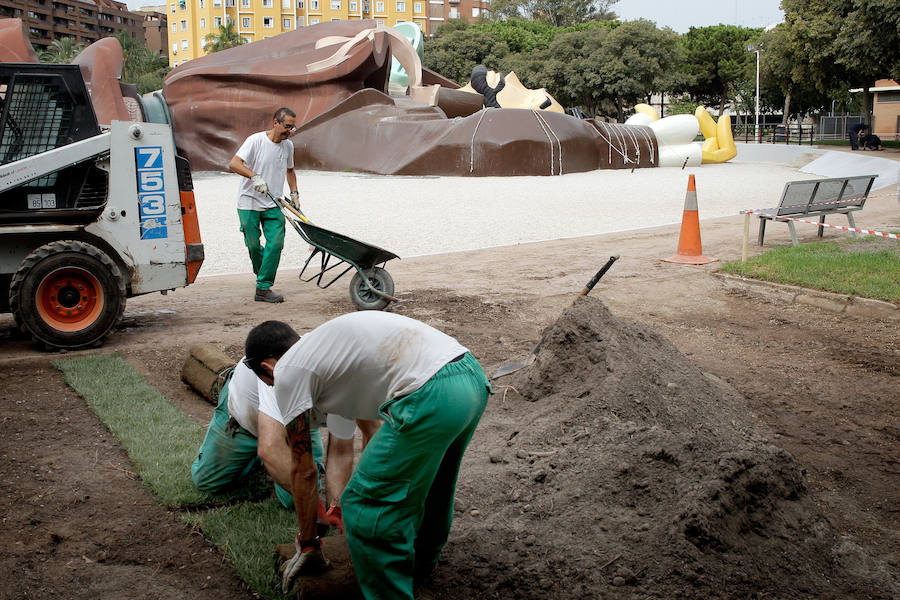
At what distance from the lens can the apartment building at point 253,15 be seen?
292ft

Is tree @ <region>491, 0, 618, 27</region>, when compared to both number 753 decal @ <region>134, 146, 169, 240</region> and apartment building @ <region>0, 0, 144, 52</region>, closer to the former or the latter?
apartment building @ <region>0, 0, 144, 52</region>

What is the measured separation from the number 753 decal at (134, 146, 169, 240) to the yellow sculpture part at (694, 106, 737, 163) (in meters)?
26.7

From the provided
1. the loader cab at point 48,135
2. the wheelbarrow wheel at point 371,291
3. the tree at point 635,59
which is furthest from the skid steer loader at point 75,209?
the tree at point 635,59

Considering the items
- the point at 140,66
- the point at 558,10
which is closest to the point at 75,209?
the point at 140,66

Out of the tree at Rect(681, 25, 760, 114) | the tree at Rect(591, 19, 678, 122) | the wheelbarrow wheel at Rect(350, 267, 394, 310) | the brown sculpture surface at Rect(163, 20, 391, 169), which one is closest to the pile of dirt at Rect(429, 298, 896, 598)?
the wheelbarrow wheel at Rect(350, 267, 394, 310)

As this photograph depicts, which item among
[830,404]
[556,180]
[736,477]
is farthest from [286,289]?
[556,180]

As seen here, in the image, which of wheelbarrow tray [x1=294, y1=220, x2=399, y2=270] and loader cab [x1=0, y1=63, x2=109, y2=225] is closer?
loader cab [x1=0, y1=63, x2=109, y2=225]

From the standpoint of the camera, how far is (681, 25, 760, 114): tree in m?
65.4

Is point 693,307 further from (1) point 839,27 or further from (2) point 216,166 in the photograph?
(1) point 839,27

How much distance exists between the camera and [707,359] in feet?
20.3

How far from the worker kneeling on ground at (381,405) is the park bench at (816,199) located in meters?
8.77

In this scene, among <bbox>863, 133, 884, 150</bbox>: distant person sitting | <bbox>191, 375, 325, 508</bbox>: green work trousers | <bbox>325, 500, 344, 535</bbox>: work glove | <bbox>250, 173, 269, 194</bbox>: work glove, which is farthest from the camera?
<bbox>863, 133, 884, 150</bbox>: distant person sitting

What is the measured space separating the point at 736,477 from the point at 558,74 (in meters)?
56.9

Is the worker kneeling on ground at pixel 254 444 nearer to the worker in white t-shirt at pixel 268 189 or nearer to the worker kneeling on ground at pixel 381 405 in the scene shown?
the worker kneeling on ground at pixel 381 405
